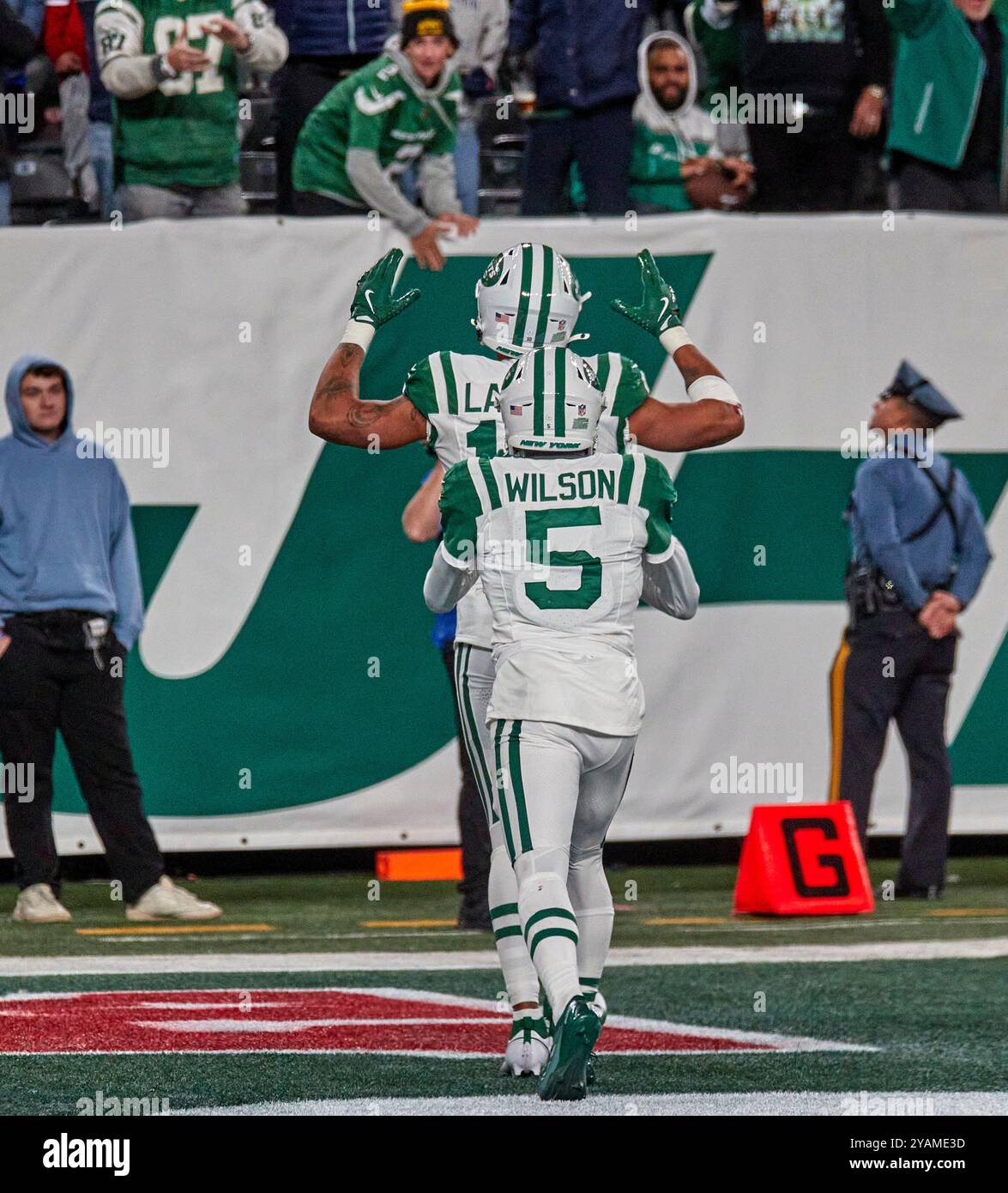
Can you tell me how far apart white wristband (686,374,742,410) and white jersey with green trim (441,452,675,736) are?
1.44ft

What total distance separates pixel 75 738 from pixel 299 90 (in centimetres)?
354

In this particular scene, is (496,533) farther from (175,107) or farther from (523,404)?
(175,107)

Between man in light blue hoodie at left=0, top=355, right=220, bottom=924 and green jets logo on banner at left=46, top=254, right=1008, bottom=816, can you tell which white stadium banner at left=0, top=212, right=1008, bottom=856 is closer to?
green jets logo on banner at left=46, top=254, right=1008, bottom=816

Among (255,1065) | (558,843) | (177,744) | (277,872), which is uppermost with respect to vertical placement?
(558,843)

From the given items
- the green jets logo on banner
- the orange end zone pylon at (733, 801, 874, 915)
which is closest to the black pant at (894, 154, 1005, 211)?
the green jets logo on banner

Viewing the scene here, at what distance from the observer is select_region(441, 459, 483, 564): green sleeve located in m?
4.93

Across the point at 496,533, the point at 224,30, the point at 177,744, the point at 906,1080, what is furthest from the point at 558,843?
the point at 224,30

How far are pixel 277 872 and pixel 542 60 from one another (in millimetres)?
4252

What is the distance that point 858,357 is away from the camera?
10797 millimetres

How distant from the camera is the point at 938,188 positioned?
11.1 metres

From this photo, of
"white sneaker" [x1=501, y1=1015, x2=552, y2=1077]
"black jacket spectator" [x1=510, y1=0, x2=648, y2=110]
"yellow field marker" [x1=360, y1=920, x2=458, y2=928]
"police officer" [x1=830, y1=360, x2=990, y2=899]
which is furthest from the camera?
"black jacket spectator" [x1=510, y1=0, x2=648, y2=110]

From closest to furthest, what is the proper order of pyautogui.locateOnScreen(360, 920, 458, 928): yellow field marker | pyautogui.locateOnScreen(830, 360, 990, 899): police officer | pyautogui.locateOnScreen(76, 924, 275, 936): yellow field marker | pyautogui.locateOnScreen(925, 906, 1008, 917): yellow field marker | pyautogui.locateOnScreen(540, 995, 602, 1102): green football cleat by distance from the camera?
pyautogui.locateOnScreen(540, 995, 602, 1102): green football cleat → pyautogui.locateOnScreen(76, 924, 275, 936): yellow field marker → pyautogui.locateOnScreen(360, 920, 458, 928): yellow field marker → pyautogui.locateOnScreen(925, 906, 1008, 917): yellow field marker → pyautogui.locateOnScreen(830, 360, 990, 899): police officer

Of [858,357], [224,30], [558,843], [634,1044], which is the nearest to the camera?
[558,843]

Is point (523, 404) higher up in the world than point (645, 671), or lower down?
higher up
